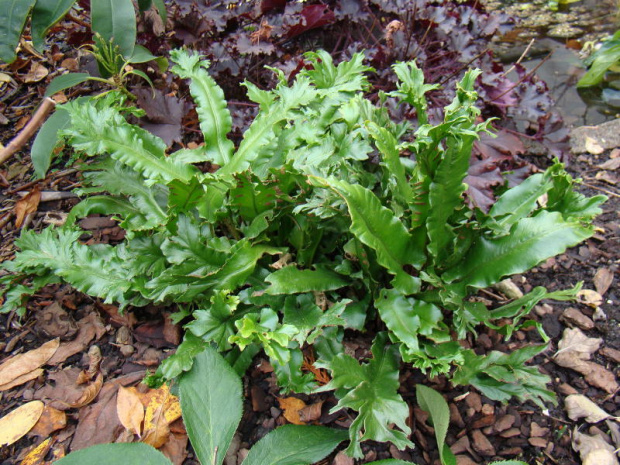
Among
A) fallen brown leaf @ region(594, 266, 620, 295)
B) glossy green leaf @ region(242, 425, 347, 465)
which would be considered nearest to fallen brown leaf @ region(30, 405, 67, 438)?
glossy green leaf @ region(242, 425, 347, 465)

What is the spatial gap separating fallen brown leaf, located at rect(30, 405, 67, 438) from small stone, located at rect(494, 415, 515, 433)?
140 centimetres

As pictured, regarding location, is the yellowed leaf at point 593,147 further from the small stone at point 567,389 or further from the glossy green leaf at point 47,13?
the glossy green leaf at point 47,13

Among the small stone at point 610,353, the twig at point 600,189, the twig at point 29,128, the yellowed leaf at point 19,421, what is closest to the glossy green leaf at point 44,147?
the twig at point 29,128

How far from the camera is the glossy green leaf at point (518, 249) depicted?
1.35 meters

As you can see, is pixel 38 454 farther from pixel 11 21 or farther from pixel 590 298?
pixel 590 298

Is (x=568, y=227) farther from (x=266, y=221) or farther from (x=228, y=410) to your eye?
(x=228, y=410)

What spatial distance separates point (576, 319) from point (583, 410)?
0.38 metres

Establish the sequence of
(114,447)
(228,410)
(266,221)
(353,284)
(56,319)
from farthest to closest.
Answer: (56,319) → (353,284) → (266,221) → (228,410) → (114,447)

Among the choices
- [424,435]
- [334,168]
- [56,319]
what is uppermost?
[334,168]

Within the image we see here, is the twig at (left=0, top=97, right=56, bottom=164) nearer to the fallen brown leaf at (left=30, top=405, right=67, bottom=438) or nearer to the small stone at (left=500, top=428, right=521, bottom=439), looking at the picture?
the fallen brown leaf at (left=30, top=405, right=67, bottom=438)

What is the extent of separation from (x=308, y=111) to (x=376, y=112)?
24 centimetres

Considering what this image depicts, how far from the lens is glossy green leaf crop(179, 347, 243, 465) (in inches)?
51.5

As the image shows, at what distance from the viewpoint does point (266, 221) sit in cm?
150

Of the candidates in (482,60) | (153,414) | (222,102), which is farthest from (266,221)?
(482,60)
